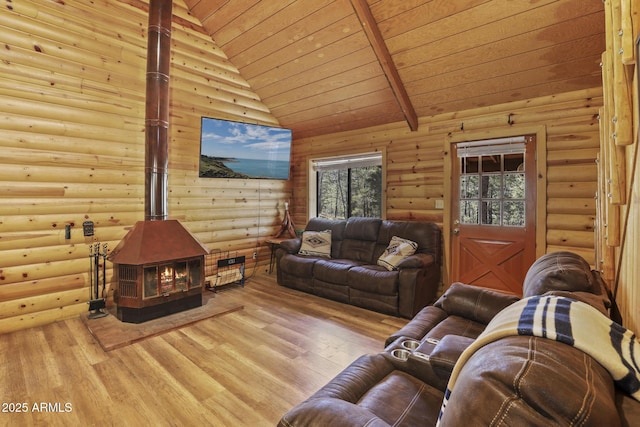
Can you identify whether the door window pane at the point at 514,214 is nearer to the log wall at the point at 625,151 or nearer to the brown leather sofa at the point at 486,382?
the brown leather sofa at the point at 486,382

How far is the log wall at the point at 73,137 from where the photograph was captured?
115 inches

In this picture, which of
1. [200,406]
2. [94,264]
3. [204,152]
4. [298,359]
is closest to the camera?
[200,406]

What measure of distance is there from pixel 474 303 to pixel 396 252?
1677 mm

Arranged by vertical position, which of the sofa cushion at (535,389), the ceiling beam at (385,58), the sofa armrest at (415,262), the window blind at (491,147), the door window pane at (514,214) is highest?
the ceiling beam at (385,58)

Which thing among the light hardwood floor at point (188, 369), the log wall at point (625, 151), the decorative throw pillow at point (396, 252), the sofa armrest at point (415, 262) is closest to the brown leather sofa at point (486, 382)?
the log wall at point (625, 151)

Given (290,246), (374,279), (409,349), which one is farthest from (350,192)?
(409,349)

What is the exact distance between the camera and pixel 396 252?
3.82 meters

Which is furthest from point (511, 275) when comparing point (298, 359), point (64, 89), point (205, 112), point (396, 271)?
point (64, 89)

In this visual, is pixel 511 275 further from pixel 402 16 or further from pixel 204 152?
pixel 204 152

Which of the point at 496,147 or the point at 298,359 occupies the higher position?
the point at 496,147

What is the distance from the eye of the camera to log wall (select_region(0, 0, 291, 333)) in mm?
2932

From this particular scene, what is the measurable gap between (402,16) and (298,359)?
334cm

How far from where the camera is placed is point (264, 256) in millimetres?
5230

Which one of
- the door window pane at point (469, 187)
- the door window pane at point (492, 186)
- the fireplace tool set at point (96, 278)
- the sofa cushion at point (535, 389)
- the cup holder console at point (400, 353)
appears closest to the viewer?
the sofa cushion at point (535, 389)
